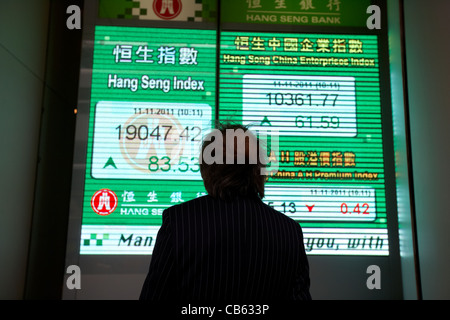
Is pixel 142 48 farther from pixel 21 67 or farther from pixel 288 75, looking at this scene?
pixel 288 75

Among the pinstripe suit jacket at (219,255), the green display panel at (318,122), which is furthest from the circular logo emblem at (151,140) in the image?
the pinstripe suit jacket at (219,255)

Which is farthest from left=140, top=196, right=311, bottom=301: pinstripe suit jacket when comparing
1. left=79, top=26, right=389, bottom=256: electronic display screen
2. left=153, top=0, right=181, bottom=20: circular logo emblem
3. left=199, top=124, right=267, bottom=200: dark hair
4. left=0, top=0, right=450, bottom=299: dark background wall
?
left=153, top=0, right=181, bottom=20: circular logo emblem

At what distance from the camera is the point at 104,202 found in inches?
137

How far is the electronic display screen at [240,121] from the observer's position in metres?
3.51

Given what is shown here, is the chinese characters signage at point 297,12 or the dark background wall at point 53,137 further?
the chinese characters signage at point 297,12

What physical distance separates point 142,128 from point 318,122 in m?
1.51

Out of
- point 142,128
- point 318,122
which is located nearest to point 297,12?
point 318,122

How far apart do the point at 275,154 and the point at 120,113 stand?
136cm

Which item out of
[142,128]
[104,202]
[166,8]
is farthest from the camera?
[166,8]

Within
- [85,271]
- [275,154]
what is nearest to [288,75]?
[275,154]

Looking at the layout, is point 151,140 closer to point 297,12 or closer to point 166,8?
point 166,8

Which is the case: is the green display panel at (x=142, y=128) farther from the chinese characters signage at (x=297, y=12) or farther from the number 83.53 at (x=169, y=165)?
the chinese characters signage at (x=297, y=12)

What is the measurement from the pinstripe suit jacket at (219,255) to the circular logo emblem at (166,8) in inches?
111

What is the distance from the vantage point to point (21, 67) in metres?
3.47
